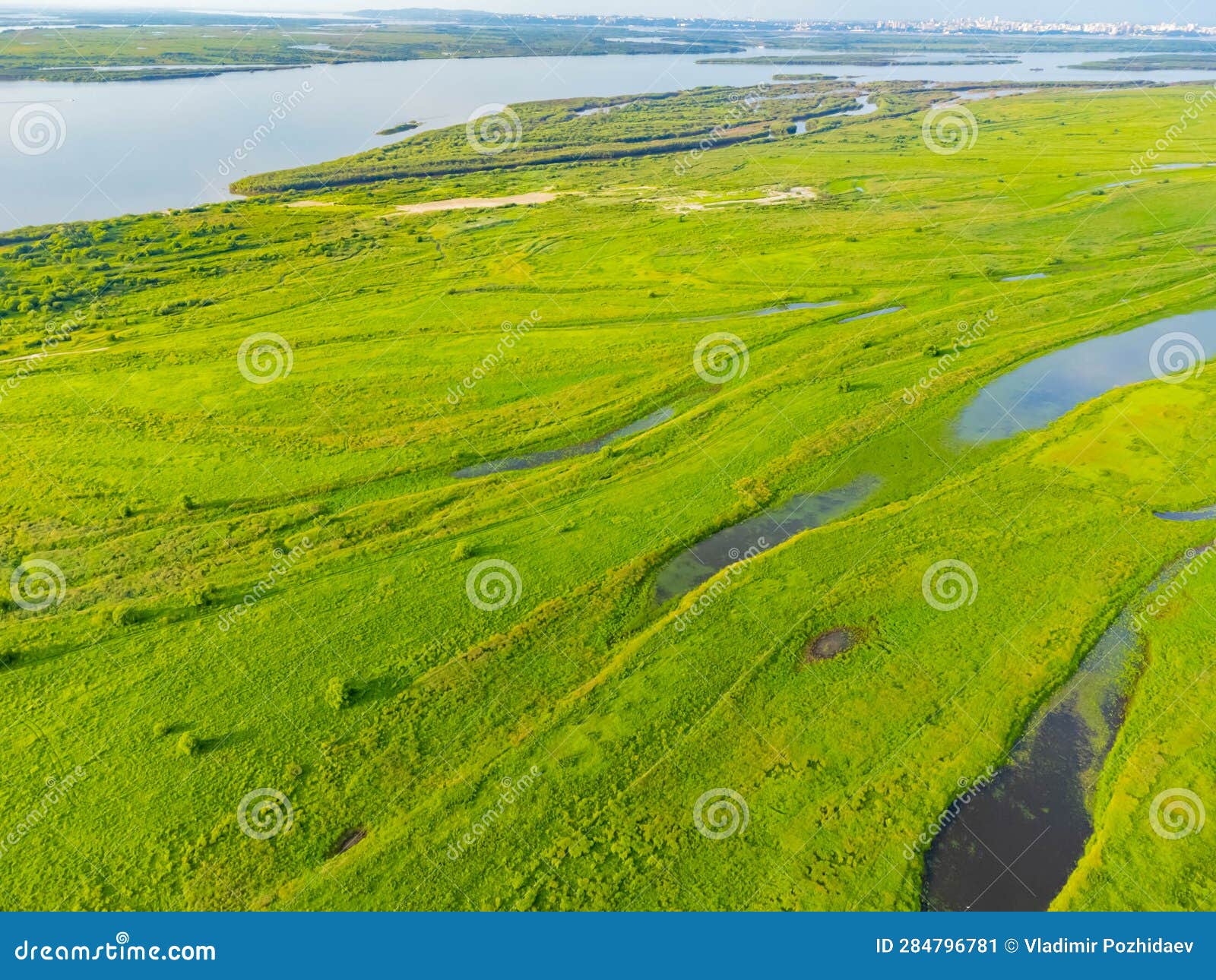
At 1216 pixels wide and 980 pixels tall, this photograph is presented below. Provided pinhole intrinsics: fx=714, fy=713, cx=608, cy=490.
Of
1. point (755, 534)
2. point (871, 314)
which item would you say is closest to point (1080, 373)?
point (871, 314)

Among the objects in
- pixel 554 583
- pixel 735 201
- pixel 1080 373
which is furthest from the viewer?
pixel 735 201

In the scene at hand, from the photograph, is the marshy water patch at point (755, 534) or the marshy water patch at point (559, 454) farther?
the marshy water patch at point (559, 454)

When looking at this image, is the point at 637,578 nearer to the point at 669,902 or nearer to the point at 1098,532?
the point at 669,902

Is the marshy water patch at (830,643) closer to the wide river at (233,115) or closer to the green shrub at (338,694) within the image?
the green shrub at (338,694)

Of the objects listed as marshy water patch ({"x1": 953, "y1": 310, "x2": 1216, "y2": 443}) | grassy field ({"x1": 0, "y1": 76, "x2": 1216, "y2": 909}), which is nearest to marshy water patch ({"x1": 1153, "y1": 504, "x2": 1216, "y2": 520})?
grassy field ({"x1": 0, "y1": 76, "x2": 1216, "y2": 909})

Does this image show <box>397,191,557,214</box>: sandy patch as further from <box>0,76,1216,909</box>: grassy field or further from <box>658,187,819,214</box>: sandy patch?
<box>0,76,1216,909</box>: grassy field

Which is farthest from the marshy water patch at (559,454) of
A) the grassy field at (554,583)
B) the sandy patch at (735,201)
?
the sandy patch at (735,201)

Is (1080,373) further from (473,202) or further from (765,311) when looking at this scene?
(473,202)
